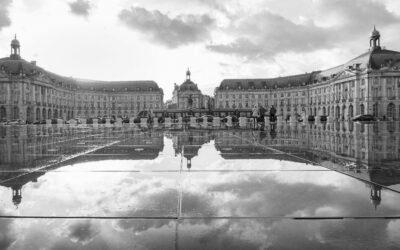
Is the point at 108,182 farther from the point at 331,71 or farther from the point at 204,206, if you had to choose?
the point at 331,71

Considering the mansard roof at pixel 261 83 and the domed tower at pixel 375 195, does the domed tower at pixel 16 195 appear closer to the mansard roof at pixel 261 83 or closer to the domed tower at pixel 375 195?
the domed tower at pixel 375 195

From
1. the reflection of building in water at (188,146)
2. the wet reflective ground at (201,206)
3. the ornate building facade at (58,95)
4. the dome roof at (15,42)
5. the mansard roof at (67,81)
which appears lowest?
the wet reflective ground at (201,206)

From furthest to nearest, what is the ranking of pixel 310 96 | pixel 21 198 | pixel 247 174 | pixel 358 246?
pixel 310 96 → pixel 247 174 → pixel 21 198 → pixel 358 246

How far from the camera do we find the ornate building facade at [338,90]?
283 feet

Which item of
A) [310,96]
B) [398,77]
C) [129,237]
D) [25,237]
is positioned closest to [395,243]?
[129,237]

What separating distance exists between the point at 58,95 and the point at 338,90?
90.3 meters

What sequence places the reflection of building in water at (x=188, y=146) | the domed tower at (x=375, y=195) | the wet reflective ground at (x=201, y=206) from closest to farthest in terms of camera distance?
1. the wet reflective ground at (x=201, y=206)
2. the domed tower at (x=375, y=195)
3. the reflection of building in water at (x=188, y=146)

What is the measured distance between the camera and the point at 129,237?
2.71 metres

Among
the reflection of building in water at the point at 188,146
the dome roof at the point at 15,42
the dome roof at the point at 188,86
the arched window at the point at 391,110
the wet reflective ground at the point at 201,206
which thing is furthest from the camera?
the dome roof at the point at 188,86

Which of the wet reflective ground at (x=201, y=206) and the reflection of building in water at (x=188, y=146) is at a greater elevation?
the reflection of building in water at (x=188, y=146)

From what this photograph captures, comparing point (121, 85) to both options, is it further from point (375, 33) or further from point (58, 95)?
point (375, 33)

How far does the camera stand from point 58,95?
113 m

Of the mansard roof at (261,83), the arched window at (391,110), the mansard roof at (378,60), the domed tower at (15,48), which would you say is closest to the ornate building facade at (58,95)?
the domed tower at (15,48)

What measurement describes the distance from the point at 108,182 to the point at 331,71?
115000mm
